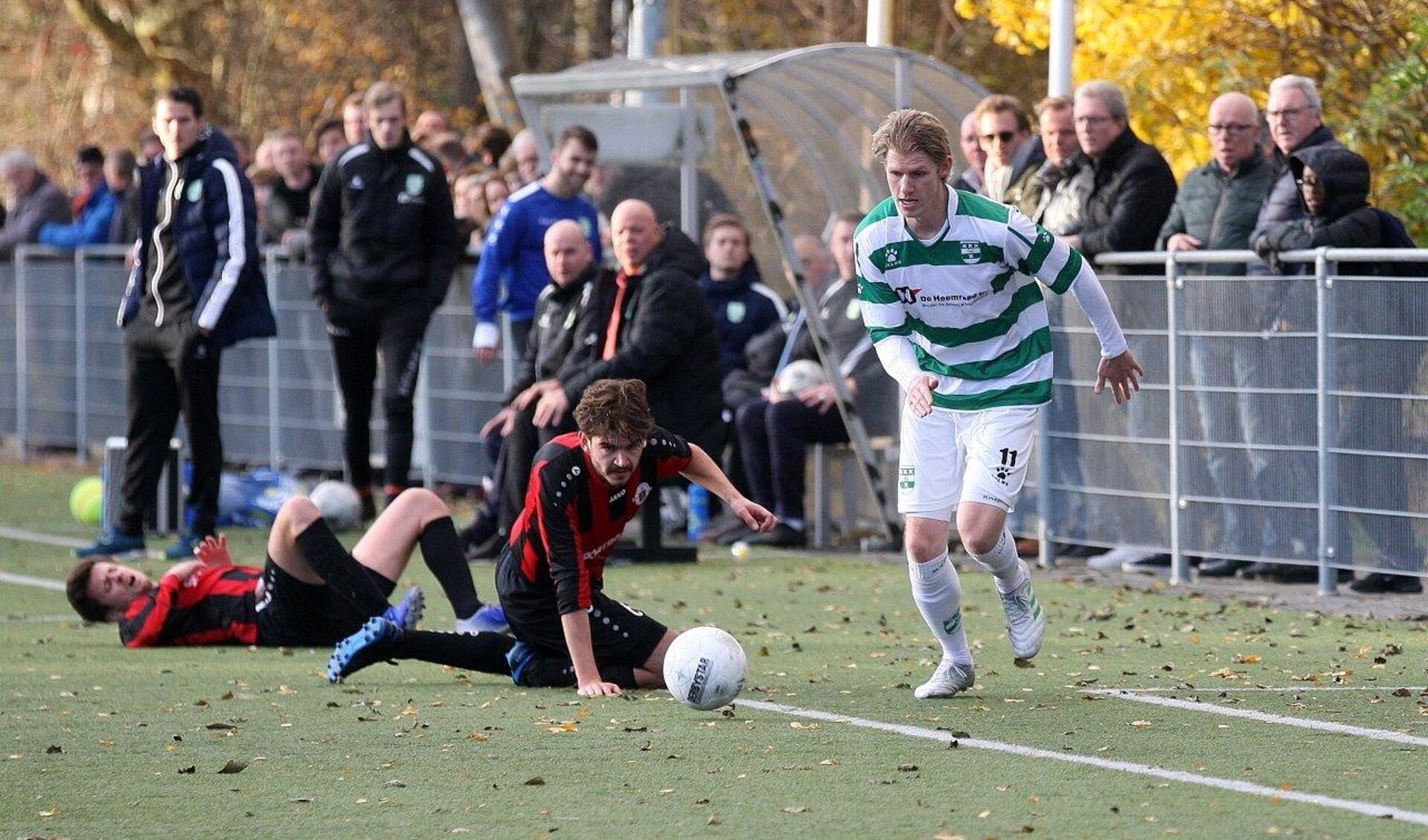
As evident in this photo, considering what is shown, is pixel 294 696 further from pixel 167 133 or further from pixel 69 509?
pixel 69 509

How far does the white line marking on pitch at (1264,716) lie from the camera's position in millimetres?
7355

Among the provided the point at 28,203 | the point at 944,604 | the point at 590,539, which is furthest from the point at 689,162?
the point at 944,604

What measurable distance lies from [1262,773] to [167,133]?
8.83 m

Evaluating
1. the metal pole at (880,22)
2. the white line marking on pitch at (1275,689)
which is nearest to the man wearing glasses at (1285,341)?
the white line marking on pitch at (1275,689)

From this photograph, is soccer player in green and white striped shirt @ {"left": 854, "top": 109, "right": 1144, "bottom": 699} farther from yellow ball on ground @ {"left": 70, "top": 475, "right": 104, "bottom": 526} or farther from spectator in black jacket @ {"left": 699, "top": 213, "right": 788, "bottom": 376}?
yellow ball on ground @ {"left": 70, "top": 475, "right": 104, "bottom": 526}

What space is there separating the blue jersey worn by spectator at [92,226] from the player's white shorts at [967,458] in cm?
1296

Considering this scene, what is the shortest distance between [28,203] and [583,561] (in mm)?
14029

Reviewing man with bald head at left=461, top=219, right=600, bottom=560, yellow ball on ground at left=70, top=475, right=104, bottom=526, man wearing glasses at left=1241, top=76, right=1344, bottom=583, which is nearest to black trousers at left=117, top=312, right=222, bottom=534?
man with bald head at left=461, top=219, right=600, bottom=560

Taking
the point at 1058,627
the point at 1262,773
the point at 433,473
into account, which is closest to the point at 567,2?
the point at 433,473

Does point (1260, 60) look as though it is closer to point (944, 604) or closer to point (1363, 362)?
point (1363, 362)

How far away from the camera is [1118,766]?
22.8ft

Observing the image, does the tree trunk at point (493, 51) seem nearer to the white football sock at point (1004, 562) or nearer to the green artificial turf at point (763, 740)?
the green artificial turf at point (763, 740)

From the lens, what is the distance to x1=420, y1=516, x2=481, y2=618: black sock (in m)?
9.89

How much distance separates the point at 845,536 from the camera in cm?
1447
